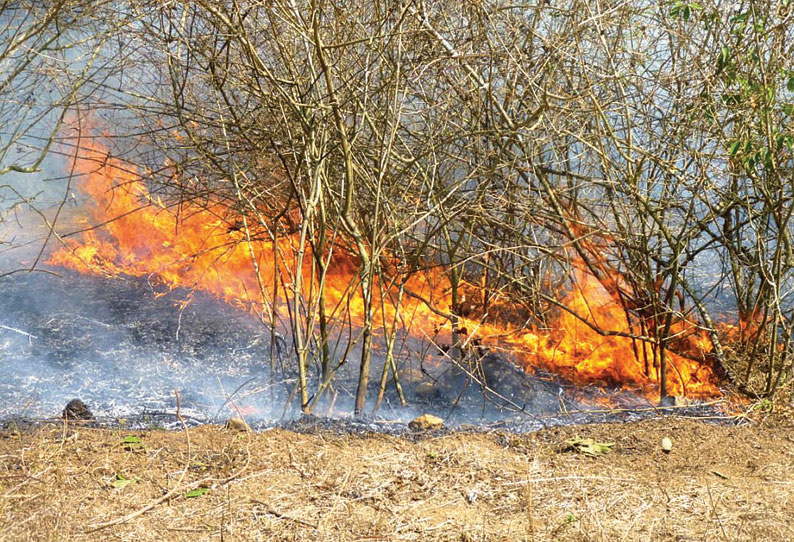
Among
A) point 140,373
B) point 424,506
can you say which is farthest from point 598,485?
point 140,373

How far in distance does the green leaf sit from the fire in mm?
1645

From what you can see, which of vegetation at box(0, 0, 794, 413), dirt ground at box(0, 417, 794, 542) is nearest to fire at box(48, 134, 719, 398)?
vegetation at box(0, 0, 794, 413)

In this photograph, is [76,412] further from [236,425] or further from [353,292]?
[353,292]

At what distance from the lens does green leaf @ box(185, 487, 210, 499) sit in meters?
4.50

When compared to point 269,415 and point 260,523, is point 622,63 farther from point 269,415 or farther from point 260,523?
point 260,523

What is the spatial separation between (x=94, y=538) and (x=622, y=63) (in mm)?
4933

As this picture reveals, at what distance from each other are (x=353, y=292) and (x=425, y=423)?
1086 mm

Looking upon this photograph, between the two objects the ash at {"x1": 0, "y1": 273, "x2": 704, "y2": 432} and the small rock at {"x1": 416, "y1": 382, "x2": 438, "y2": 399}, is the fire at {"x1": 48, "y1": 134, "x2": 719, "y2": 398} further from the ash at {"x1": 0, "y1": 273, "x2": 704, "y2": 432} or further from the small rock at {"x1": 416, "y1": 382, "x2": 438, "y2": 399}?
the small rock at {"x1": 416, "y1": 382, "x2": 438, "y2": 399}

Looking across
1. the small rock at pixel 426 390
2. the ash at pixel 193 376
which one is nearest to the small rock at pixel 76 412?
the ash at pixel 193 376

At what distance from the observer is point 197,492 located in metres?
4.54

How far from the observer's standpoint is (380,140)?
6145 mm

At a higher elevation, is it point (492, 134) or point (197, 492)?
point (492, 134)

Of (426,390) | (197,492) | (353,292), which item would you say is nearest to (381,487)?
(197,492)

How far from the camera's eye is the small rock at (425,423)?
616 centimetres
